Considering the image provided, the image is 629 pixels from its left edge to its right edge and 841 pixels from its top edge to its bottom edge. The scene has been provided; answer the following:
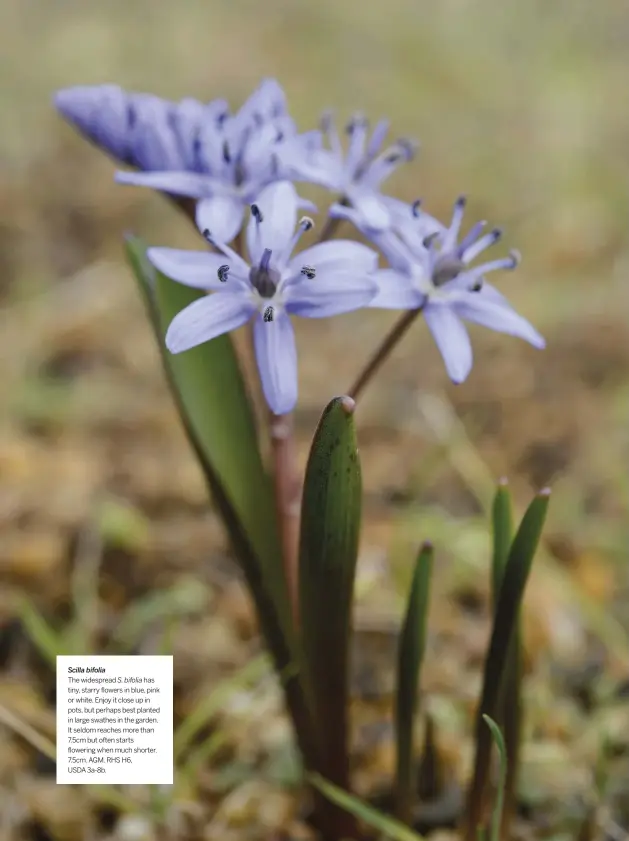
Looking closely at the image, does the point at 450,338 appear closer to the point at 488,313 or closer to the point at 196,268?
the point at 488,313

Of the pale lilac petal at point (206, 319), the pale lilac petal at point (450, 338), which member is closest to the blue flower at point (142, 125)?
the pale lilac petal at point (206, 319)

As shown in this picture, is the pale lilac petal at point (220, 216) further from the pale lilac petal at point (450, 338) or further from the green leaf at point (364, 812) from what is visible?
the green leaf at point (364, 812)

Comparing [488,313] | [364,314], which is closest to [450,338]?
[488,313]

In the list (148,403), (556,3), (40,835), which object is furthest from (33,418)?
(556,3)

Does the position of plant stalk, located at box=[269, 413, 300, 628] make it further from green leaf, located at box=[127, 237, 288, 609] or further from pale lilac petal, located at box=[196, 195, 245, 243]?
pale lilac petal, located at box=[196, 195, 245, 243]

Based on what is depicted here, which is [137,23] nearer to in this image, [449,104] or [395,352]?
[449,104]

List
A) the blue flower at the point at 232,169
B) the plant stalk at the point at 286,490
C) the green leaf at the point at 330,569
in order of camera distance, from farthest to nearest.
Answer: the plant stalk at the point at 286,490, the blue flower at the point at 232,169, the green leaf at the point at 330,569

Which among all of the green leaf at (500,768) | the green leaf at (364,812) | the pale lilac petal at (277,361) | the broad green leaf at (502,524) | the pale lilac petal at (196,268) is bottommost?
the green leaf at (364,812)
